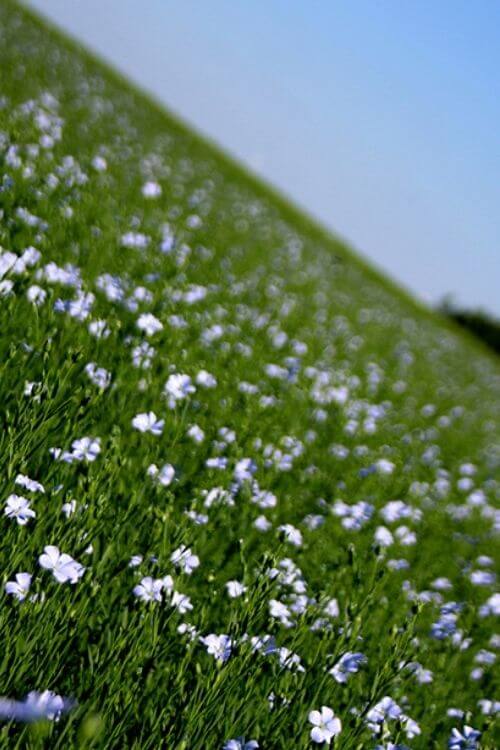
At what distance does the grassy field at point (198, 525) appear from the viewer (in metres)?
1.92

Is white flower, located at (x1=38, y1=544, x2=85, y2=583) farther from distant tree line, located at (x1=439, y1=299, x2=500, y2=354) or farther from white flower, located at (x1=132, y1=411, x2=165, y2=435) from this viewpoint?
distant tree line, located at (x1=439, y1=299, x2=500, y2=354)

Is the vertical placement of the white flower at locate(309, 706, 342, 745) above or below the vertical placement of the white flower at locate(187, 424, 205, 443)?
below

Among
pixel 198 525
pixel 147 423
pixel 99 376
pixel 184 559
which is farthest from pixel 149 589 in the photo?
pixel 99 376

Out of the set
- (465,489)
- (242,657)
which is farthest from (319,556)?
(465,489)

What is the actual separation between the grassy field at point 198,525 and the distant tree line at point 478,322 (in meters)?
27.4

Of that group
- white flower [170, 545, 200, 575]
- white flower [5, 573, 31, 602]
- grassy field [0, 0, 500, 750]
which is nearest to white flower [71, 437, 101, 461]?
grassy field [0, 0, 500, 750]

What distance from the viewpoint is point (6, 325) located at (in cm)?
305

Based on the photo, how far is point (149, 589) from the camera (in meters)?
2.14

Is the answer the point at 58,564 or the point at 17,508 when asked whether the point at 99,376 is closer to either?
the point at 17,508

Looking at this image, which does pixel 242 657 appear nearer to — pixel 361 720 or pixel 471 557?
pixel 361 720

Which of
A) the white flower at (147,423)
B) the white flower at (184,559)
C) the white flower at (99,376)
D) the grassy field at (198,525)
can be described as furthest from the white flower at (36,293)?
the white flower at (184,559)

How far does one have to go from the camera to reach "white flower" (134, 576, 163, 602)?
2.11 m

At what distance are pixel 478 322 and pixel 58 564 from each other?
35.3 metres

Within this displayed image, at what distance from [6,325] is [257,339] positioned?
347cm
